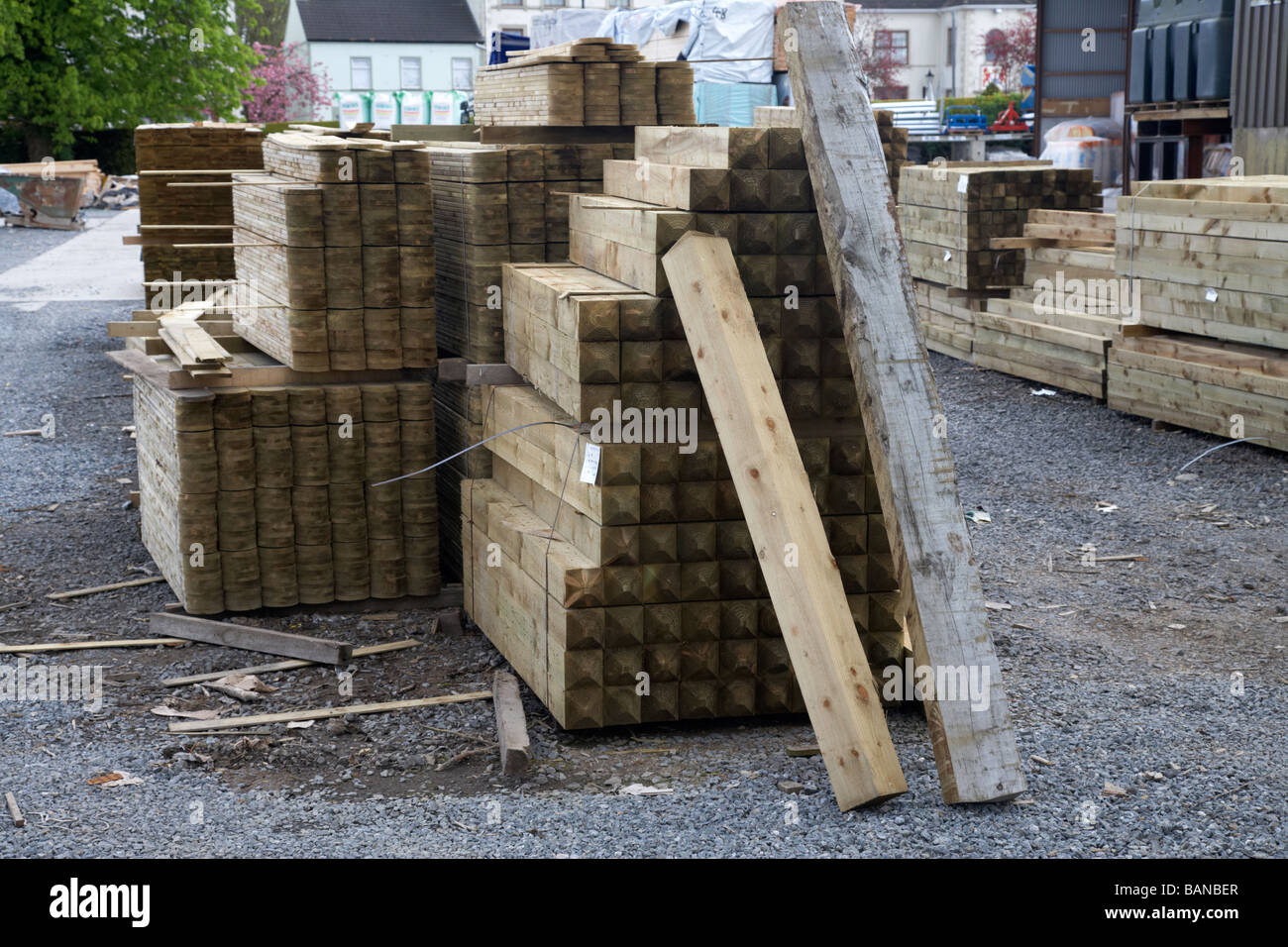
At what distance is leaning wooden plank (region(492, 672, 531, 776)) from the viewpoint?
16.9 feet

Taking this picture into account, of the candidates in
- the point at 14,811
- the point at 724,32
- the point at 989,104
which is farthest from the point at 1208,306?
the point at 989,104

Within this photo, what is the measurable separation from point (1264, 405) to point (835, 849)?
284 inches

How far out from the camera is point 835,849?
4359mm

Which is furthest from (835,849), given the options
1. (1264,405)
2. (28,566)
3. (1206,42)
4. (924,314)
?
(1206,42)

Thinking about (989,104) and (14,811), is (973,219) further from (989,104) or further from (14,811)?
(989,104)

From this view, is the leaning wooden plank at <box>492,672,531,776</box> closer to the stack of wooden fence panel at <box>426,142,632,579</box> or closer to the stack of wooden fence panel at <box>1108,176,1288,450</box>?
the stack of wooden fence panel at <box>426,142,632,579</box>

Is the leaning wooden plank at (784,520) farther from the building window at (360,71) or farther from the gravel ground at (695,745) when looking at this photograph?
the building window at (360,71)

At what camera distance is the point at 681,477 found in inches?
213

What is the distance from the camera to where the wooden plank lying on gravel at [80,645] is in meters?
6.68

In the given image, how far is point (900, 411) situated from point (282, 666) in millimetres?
3244

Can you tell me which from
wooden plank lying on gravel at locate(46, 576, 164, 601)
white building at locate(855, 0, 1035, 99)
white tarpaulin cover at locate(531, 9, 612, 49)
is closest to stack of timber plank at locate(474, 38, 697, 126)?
wooden plank lying on gravel at locate(46, 576, 164, 601)

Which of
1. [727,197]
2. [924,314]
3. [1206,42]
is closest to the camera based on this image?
[727,197]

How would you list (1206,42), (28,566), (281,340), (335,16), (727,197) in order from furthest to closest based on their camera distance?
(335,16), (1206,42), (28,566), (281,340), (727,197)
